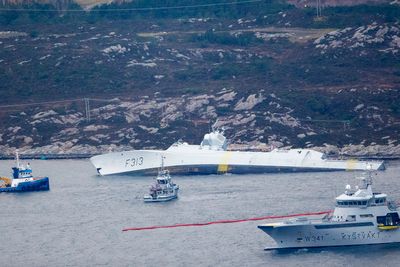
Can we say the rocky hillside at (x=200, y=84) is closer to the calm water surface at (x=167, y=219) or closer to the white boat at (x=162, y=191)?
the calm water surface at (x=167, y=219)

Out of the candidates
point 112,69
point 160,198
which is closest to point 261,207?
point 160,198

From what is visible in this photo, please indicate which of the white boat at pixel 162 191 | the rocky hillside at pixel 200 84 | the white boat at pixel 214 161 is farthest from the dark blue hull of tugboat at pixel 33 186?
the rocky hillside at pixel 200 84

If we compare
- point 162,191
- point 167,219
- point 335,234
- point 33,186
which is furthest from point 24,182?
point 335,234

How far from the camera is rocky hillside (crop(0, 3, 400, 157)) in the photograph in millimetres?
147875

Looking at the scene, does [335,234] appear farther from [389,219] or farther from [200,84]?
[200,84]

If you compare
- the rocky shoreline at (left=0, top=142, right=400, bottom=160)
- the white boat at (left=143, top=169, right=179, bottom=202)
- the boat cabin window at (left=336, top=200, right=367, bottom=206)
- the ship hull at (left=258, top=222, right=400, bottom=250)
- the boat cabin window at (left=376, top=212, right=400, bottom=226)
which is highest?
the boat cabin window at (left=336, top=200, right=367, bottom=206)

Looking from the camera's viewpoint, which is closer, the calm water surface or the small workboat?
the calm water surface

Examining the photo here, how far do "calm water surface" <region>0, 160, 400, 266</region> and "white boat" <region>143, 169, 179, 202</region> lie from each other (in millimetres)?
998

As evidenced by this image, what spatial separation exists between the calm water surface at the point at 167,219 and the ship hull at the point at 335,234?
537mm

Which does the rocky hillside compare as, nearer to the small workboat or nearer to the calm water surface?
the calm water surface

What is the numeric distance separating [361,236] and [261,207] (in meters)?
17.0

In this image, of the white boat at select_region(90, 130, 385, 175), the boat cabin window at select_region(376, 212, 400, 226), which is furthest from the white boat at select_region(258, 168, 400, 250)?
the white boat at select_region(90, 130, 385, 175)

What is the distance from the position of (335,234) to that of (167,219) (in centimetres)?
1758

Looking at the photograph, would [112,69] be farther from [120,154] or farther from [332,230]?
[332,230]
